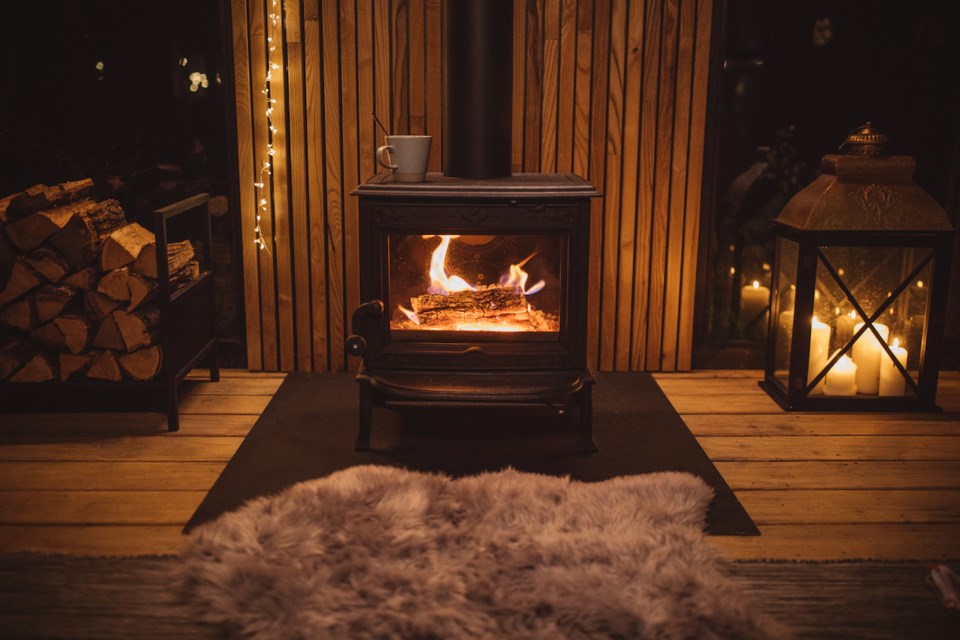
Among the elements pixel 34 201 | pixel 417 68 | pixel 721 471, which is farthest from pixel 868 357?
pixel 34 201

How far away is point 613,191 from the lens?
11.7 feet

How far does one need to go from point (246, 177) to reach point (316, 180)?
276 millimetres

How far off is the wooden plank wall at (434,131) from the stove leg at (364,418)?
81cm

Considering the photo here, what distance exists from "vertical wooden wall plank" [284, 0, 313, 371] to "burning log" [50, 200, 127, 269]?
720mm

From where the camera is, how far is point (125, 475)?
2.70 metres

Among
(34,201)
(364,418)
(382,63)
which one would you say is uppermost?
(382,63)

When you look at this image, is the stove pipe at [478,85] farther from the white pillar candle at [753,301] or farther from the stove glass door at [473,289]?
the white pillar candle at [753,301]

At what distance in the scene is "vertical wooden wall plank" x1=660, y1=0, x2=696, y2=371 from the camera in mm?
3422

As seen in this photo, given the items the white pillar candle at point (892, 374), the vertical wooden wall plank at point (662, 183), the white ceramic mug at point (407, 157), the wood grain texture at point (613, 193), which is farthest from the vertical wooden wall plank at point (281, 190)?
the white pillar candle at point (892, 374)

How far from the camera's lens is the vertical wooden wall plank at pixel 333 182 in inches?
134

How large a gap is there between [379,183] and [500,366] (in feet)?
2.32

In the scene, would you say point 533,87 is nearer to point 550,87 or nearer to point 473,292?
point 550,87

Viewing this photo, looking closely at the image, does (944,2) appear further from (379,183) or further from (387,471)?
(387,471)

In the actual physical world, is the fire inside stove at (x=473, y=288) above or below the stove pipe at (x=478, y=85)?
below
